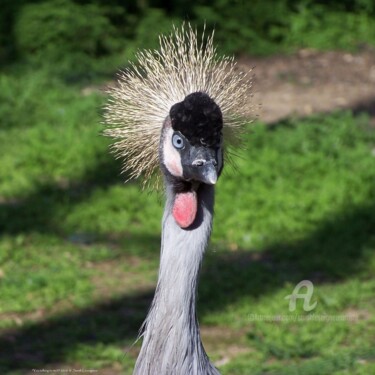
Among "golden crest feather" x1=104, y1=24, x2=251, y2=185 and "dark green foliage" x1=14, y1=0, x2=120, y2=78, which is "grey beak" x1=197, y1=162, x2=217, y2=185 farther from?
"dark green foliage" x1=14, y1=0, x2=120, y2=78

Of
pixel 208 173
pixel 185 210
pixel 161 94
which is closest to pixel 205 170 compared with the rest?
pixel 208 173

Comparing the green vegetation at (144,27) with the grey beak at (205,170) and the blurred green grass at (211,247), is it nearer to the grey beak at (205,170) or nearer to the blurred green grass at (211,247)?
the blurred green grass at (211,247)

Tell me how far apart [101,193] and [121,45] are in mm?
2837

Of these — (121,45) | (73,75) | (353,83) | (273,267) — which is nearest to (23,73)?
(73,75)

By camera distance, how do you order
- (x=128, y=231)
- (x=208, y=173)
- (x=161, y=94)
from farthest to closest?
1. (x=128, y=231)
2. (x=161, y=94)
3. (x=208, y=173)

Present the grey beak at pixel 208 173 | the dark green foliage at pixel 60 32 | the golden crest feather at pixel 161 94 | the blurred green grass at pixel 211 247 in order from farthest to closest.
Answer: the dark green foliage at pixel 60 32, the blurred green grass at pixel 211 247, the golden crest feather at pixel 161 94, the grey beak at pixel 208 173

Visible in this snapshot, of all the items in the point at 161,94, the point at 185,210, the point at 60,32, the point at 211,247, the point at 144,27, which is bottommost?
the point at 185,210

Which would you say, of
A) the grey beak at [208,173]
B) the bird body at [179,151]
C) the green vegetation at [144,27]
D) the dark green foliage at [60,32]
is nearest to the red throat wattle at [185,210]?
the bird body at [179,151]

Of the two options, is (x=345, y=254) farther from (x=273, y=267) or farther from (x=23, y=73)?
(x=23, y=73)

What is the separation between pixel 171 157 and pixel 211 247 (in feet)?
9.51

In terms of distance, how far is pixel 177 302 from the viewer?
2.78 metres

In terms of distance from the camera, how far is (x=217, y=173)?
2721mm

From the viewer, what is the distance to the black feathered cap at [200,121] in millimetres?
2713

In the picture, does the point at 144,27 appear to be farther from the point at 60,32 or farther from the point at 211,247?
the point at 211,247
